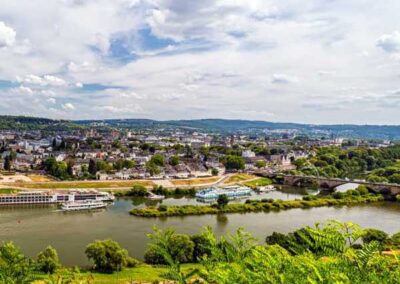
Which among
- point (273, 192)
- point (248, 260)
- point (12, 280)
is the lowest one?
point (273, 192)

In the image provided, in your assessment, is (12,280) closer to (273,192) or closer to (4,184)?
(4,184)

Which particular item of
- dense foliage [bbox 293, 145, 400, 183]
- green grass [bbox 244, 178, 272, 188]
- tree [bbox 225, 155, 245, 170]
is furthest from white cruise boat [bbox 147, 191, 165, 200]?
dense foliage [bbox 293, 145, 400, 183]

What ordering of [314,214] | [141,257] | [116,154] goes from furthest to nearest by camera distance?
[116,154] → [314,214] → [141,257]

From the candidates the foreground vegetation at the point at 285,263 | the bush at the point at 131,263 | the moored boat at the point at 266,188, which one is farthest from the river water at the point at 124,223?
the foreground vegetation at the point at 285,263

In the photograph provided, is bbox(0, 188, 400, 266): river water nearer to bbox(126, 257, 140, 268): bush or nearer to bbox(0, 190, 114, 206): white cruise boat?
bbox(0, 190, 114, 206): white cruise boat

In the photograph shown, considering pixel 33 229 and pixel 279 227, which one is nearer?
pixel 33 229

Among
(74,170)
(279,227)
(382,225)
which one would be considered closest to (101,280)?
(279,227)
